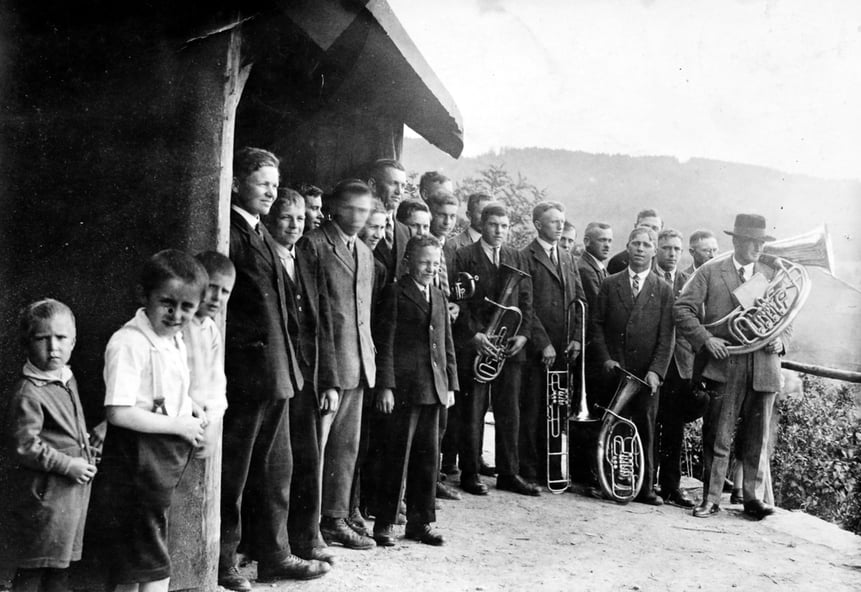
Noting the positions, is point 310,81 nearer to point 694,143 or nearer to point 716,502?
point 694,143

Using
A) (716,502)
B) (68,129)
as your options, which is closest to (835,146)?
(716,502)

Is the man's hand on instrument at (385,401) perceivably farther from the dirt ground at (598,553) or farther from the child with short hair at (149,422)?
the child with short hair at (149,422)

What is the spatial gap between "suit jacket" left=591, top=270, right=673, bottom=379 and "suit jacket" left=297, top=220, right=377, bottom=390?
263 cm

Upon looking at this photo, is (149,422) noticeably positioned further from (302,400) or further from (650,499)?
(650,499)

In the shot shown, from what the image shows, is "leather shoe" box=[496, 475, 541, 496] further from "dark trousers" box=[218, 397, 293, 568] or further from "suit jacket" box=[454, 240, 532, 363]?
→ "dark trousers" box=[218, 397, 293, 568]

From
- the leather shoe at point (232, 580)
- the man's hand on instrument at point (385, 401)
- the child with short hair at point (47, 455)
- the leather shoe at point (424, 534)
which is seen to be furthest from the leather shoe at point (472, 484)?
the child with short hair at point (47, 455)

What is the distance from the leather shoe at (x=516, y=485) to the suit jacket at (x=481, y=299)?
0.97m

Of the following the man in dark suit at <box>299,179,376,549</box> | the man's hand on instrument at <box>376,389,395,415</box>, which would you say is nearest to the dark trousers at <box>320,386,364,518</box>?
the man in dark suit at <box>299,179,376,549</box>

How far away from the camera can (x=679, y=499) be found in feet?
21.5

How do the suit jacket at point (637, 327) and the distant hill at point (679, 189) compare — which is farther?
the suit jacket at point (637, 327)

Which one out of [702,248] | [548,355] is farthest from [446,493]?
[702,248]

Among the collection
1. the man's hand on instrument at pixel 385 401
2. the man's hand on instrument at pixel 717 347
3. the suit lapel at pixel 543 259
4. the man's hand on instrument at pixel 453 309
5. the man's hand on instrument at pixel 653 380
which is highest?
the suit lapel at pixel 543 259

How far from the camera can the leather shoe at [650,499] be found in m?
6.48

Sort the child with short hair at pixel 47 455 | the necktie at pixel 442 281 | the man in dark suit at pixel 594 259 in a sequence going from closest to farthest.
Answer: the child with short hair at pixel 47 455, the necktie at pixel 442 281, the man in dark suit at pixel 594 259
